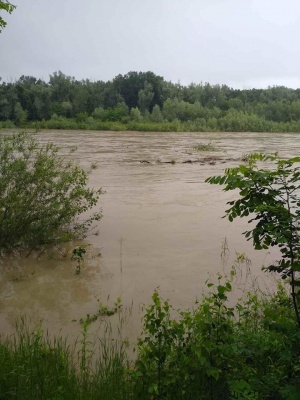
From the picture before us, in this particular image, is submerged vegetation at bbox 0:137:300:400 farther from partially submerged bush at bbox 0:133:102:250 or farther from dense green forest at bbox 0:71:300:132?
dense green forest at bbox 0:71:300:132

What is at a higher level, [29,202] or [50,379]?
[29,202]

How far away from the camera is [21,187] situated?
23.6ft

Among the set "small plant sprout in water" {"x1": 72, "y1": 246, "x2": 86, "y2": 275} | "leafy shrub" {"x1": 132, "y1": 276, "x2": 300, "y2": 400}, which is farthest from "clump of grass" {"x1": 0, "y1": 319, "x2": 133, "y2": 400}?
"small plant sprout in water" {"x1": 72, "y1": 246, "x2": 86, "y2": 275}

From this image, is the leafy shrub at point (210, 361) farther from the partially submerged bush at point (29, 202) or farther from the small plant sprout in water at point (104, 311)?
the partially submerged bush at point (29, 202)

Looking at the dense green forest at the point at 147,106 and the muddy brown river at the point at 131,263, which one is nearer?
the muddy brown river at the point at 131,263

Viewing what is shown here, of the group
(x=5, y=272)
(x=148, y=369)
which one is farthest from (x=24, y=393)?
(x=5, y=272)

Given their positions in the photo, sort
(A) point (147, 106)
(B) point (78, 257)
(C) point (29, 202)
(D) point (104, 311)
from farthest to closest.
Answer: (A) point (147, 106)
(C) point (29, 202)
(B) point (78, 257)
(D) point (104, 311)

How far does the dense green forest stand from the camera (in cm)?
5366

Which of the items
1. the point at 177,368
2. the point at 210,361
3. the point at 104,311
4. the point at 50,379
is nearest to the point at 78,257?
the point at 104,311

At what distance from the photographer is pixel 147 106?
7581cm

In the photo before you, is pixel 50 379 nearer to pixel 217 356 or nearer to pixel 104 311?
pixel 217 356

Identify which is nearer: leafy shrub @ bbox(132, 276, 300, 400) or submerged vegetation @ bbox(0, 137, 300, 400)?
submerged vegetation @ bbox(0, 137, 300, 400)

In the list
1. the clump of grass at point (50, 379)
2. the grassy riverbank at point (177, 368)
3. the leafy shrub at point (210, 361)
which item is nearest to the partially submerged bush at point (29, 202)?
the clump of grass at point (50, 379)

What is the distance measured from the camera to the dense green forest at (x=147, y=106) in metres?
53.7
